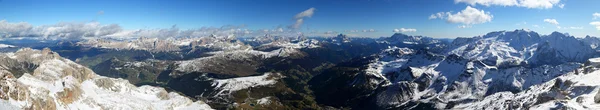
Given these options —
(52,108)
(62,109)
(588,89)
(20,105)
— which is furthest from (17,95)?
(588,89)

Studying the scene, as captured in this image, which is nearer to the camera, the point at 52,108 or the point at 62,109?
the point at 52,108

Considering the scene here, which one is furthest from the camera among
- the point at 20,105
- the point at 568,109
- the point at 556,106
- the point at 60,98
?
the point at 60,98

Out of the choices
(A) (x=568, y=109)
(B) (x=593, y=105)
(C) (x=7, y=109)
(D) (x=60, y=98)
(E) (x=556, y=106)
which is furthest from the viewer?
(D) (x=60, y=98)

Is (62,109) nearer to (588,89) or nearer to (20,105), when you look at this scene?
(20,105)

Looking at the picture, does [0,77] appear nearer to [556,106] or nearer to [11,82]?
[11,82]

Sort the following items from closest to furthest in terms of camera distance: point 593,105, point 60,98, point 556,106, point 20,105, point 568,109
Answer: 1. point 20,105
2. point 593,105
3. point 568,109
4. point 556,106
5. point 60,98

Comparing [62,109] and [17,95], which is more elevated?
[17,95]

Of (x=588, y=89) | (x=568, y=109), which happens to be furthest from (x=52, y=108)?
(x=588, y=89)

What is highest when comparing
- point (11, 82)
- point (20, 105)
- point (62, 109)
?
point (11, 82)

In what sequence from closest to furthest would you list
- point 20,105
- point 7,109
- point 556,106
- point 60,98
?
1. point 7,109
2. point 20,105
3. point 556,106
4. point 60,98
